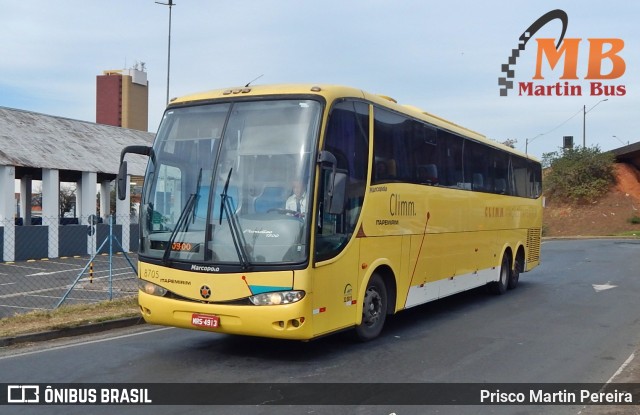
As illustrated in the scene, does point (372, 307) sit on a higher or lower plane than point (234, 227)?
lower

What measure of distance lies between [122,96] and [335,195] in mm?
134711

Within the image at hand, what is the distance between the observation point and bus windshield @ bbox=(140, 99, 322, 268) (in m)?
7.43

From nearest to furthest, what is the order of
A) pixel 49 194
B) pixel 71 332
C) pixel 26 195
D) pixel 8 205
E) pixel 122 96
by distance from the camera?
1. pixel 71 332
2. pixel 8 205
3. pixel 49 194
4. pixel 26 195
5. pixel 122 96

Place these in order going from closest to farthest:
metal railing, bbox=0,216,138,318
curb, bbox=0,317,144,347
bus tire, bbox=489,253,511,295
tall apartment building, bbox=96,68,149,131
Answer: curb, bbox=0,317,144,347
metal railing, bbox=0,216,138,318
bus tire, bbox=489,253,511,295
tall apartment building, bbox=96,68,149,131

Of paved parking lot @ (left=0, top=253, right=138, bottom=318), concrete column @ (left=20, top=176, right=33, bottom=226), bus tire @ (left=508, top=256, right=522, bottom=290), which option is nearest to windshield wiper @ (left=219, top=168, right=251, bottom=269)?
paved parking lot @ (left=0, top=253, right=138, bottom=318)

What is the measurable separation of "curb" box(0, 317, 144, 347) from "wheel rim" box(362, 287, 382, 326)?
3.98 m

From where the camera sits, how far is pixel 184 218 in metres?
7.81

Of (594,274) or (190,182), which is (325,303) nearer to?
(190,182)

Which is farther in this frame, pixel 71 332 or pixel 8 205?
pixel 8 205

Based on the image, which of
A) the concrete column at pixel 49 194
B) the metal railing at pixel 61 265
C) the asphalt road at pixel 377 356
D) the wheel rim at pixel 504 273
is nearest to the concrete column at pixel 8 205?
the metal railing at pixel 61 265

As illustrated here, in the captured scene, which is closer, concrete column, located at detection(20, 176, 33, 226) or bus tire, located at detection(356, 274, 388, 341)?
bus tire, located at detection(356, 274, 388, 341)

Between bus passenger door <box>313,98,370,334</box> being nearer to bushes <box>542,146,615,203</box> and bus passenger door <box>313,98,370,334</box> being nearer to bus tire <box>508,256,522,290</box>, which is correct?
bus tire <box>508,256,522,290</box>

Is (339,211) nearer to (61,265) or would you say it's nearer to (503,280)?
(503,280)

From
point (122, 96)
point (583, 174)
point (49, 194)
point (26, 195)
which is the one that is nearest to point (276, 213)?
point (49, 194)
